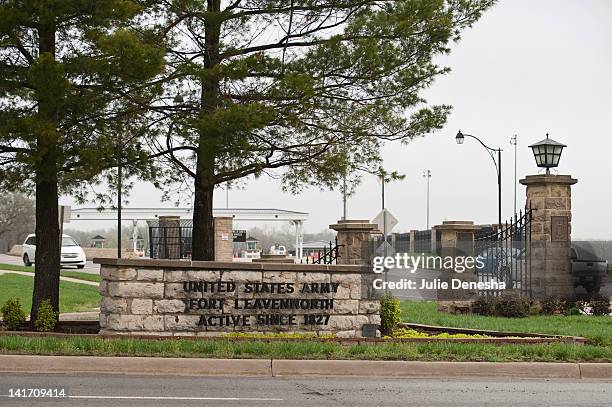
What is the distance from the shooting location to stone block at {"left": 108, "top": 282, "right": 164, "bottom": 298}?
1399 centimetres

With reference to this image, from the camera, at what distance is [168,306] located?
14.2m

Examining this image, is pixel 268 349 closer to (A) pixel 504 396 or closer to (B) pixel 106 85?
(A) pixel 504 396

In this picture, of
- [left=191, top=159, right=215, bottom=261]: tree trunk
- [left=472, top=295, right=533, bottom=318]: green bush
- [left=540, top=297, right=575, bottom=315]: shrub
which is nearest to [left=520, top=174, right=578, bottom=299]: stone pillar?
[left=540, top=297, right=575, bottom=315]: shrub

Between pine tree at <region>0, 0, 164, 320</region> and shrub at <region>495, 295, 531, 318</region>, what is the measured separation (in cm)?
945

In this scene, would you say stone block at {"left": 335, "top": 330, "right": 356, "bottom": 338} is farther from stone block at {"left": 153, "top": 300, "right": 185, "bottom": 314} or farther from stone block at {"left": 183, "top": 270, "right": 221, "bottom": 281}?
stone block at {"left": 153, "top": 300, "right": 185, "bottom": 314}

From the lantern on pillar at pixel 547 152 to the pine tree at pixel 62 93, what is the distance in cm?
1063

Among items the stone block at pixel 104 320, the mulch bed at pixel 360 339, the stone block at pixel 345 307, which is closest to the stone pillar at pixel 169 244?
the mulch bed at pixel 360 339

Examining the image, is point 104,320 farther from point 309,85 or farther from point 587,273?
point 587,273

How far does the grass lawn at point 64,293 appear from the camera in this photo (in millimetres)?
23125

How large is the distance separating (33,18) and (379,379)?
8.22m

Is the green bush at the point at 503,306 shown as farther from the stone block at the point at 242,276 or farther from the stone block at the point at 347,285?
the stone block at the point at 242,276

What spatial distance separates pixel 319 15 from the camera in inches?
634

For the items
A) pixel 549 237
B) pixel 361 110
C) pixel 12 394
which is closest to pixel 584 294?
pixel 549 237

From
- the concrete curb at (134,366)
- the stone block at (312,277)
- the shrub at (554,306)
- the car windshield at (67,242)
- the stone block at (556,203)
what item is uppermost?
the stone block at (556,203)
